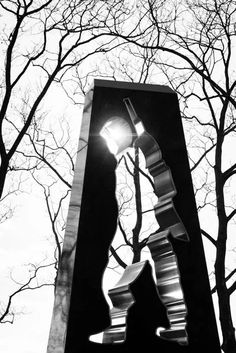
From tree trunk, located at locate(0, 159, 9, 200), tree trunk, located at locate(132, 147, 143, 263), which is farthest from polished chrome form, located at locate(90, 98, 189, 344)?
tree trunk, located at locate(132, 147, 143, 263)

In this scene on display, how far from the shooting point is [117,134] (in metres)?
3.43

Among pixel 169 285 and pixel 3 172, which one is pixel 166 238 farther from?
pixel 3 172

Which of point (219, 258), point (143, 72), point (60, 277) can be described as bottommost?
point (219, 258)

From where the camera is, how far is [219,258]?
8.83 meters

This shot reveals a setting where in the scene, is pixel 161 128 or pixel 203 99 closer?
pixel 161 128

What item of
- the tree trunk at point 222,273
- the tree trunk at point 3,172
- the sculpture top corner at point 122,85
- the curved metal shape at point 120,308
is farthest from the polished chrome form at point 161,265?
the tree trunk at point 222,273

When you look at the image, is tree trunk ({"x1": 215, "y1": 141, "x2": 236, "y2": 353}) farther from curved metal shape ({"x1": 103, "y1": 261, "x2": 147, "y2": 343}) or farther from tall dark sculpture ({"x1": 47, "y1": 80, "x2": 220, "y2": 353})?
curved metal shape ({"x1": 103, "y1": 261, "x2": 147, "y2": 343})

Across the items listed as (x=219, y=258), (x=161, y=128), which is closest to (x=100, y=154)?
(x=161, y=128)

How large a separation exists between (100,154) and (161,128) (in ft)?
2.16

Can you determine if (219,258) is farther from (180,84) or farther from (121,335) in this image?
(121,335)

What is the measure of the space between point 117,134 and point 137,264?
1.08m

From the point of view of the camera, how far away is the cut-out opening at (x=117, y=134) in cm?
341

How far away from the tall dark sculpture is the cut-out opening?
0.04 feet

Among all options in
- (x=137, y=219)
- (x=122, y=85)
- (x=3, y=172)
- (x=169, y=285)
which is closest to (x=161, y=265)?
(x=169, y=285)
